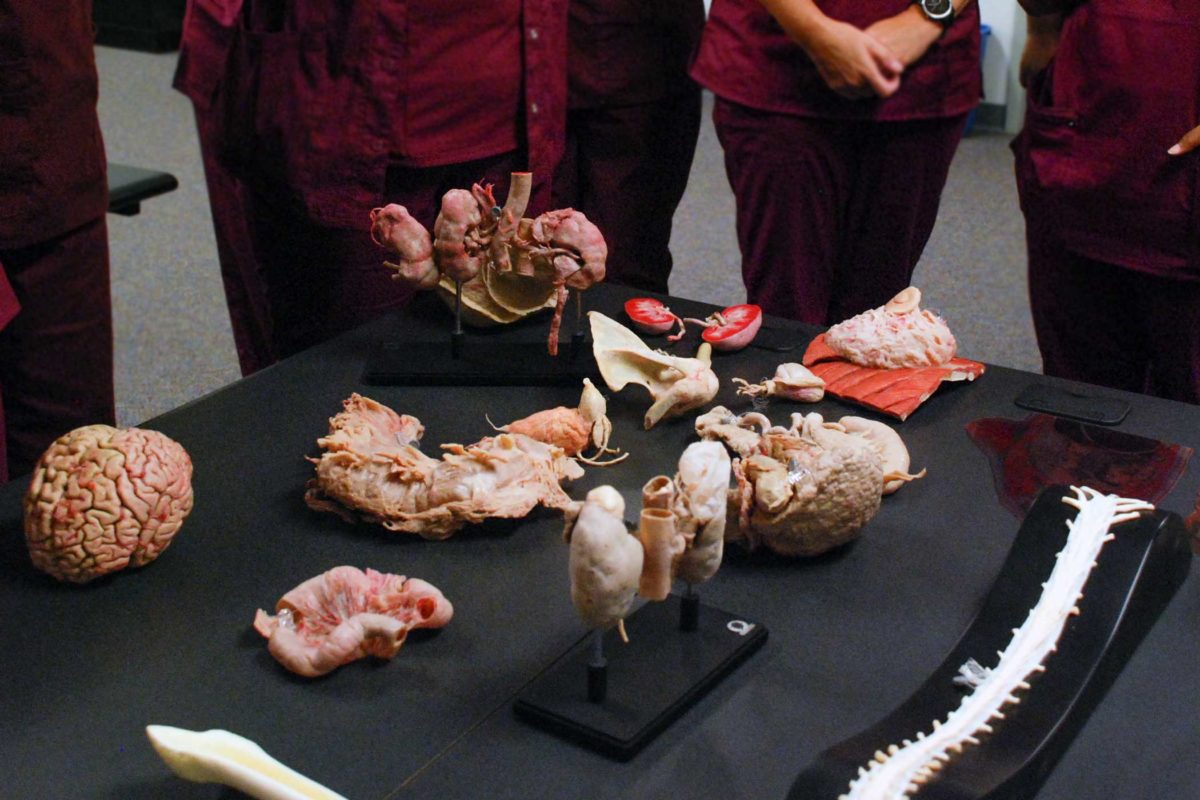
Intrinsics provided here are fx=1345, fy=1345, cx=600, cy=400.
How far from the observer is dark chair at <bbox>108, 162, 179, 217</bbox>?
7.60 ft

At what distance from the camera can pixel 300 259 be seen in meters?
1.80

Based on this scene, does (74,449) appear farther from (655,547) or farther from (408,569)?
(655,547)

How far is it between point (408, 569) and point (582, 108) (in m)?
0.99

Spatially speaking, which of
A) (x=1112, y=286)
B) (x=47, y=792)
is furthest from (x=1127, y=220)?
(x=47, y=792)

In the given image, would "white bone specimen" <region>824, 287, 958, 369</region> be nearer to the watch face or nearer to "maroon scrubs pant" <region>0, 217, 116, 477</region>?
the watch face

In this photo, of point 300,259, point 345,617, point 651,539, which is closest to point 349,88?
point 300,259

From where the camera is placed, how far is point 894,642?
39.2 inches

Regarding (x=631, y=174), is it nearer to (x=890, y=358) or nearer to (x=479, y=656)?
(x=890, y=358)

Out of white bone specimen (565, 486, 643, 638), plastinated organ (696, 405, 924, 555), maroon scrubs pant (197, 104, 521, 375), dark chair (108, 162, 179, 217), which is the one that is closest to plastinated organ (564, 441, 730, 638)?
white bone specimen (565, 486, 643, 638)

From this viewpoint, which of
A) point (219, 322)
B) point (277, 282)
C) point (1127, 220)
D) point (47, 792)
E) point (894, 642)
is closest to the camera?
point (47, 792)

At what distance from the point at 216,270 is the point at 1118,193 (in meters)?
2.53

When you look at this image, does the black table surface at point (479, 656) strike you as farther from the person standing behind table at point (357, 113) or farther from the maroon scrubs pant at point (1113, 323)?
the person standing behind table at point (357, 113)

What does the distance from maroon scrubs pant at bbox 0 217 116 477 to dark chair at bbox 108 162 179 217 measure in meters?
0.71

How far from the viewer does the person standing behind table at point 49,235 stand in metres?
1.45
